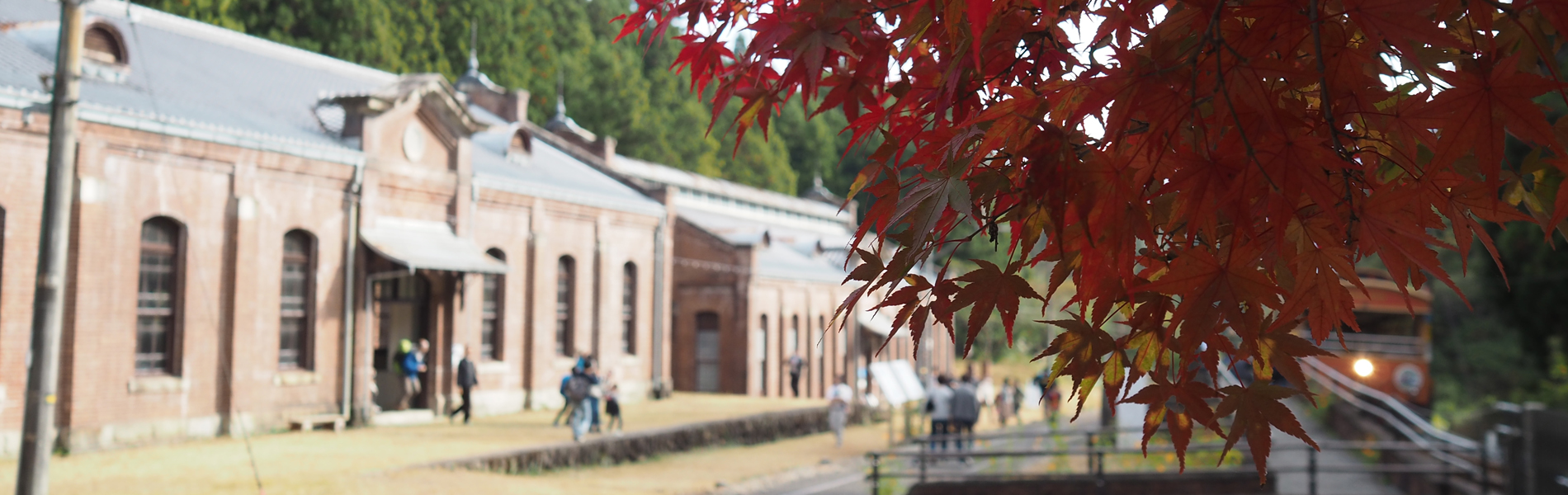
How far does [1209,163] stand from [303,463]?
15748mm

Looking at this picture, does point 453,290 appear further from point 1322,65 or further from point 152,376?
point 1322,65

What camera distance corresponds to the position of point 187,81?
20.1 metres

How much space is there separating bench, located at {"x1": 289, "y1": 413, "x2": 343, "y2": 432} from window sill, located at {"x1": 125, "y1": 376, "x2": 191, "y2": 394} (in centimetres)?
205

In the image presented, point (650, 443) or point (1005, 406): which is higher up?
point (650, 443)

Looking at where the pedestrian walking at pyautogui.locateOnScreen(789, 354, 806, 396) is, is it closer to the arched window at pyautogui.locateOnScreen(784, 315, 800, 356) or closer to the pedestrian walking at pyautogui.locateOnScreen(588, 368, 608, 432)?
the arched window at pyautogui.locateOnScreen(784, 315, 800, 356)

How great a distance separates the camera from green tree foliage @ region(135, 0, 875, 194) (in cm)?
4069

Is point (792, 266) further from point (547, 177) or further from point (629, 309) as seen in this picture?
point (547, 177)

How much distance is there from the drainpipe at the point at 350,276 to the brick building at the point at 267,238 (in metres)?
0.04

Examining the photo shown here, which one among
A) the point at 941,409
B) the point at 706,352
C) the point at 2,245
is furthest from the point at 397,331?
the point at 706,352

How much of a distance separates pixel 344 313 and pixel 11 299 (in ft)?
19.4

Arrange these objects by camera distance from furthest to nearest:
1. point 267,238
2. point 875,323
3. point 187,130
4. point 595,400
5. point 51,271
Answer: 1. point 875,323
2. point 595,400
3. point 267,238
4. point 187,130
5. point 51,271

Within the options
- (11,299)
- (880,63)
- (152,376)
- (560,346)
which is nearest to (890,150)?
(880,63)

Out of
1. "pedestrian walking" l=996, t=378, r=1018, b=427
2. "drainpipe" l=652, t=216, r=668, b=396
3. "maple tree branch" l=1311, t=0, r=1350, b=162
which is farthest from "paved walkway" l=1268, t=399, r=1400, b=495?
"drainpipe" l=652, t=216, r=668, b=396

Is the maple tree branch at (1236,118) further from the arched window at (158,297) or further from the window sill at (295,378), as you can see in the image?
the window sill at (295,378)
